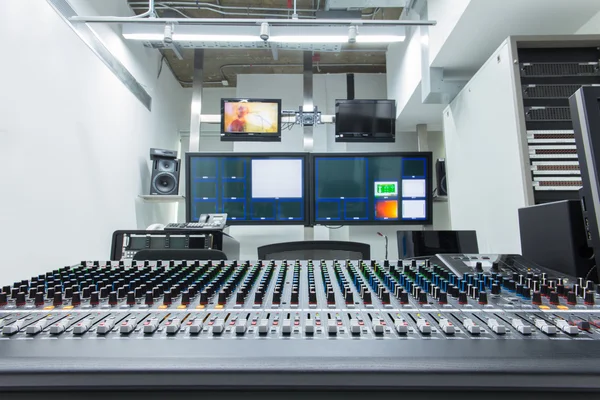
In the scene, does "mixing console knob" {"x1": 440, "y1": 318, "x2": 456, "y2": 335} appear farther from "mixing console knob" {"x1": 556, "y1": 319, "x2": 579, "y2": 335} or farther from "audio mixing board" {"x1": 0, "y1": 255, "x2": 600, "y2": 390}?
"mixing console knob" {"x1": 556, "y1": 319, "x2": 579, "y2": 335}

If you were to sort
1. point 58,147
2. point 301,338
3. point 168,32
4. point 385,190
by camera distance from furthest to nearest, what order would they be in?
point 385,190 → point 168,32 → point 58,147 → point 301,338

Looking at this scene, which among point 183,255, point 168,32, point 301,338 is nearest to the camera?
point 301,338

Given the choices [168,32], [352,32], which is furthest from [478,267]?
[168,32]

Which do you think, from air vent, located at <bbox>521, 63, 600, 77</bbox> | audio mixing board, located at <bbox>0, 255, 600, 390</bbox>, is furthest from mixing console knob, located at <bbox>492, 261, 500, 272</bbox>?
air vent, located at <bbox>521, 63, 600, 77</bbox>

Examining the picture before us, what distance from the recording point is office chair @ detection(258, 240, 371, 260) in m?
1.61

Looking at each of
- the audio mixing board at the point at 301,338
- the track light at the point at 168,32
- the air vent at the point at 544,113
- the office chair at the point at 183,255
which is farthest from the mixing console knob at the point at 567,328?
the track light at the point at 168,32

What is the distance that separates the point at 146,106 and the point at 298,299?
3983 mm

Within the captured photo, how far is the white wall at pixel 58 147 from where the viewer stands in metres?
1.88

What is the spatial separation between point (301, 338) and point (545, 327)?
0.95 ft

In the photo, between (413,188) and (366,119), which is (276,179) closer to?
(366,119)

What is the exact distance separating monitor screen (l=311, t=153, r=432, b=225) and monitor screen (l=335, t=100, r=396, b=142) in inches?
14.4

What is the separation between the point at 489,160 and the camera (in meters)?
1.83

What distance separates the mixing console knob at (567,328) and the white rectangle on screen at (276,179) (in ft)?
10.6

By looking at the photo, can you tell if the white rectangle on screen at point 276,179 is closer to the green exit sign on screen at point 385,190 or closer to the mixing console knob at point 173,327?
the green exit sign on screen at point 385,190
